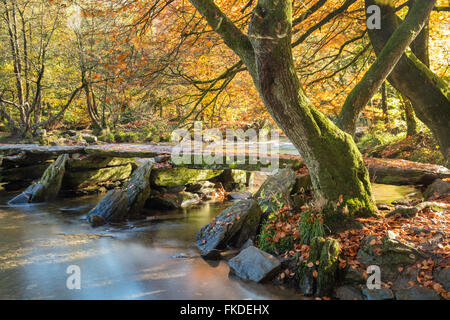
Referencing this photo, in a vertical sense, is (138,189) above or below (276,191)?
below

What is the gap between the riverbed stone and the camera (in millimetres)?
3964

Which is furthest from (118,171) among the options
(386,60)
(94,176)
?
(386,60)

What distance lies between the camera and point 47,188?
10.7 metres

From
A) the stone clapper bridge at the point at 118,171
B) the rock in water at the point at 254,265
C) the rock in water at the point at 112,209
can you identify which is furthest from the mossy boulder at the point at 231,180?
the rock in water at the point at 254,265

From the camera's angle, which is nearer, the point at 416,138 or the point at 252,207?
the point at 252,207

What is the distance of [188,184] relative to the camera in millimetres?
11977

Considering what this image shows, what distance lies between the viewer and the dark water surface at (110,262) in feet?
15.3

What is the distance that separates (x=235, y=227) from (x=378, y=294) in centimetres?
286

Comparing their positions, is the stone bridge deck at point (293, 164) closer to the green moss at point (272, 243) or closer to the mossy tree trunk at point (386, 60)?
the mossy tree trunk at point (386, 60)

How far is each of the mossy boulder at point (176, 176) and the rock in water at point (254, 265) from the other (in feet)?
19.9

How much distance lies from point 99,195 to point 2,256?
5.78 meters

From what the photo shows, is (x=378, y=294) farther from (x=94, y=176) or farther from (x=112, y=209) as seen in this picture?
(x=94, y=176)
